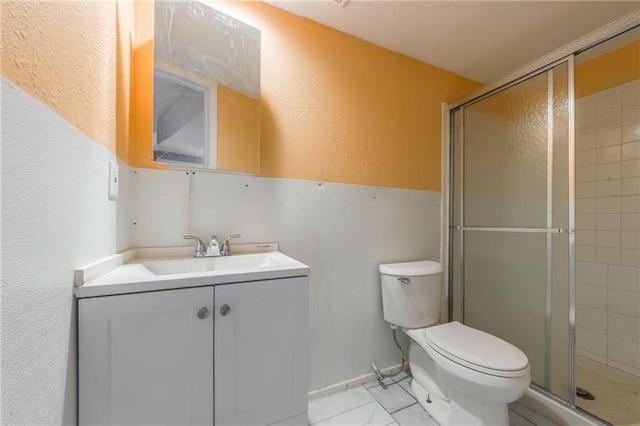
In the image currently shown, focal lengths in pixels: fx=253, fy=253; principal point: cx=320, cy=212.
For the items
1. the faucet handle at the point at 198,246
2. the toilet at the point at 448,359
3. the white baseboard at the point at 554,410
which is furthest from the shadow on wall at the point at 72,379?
the white baseboard at the point at 554,410

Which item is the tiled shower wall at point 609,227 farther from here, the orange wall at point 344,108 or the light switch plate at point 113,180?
the light switch plate at point 113,180

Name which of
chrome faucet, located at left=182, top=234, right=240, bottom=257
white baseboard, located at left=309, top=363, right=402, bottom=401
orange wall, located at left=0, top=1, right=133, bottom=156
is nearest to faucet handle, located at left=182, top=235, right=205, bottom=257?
chrome faucet, located at left=182, top=234, right=240, bottom=257

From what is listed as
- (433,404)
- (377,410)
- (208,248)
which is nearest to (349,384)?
(377,410)

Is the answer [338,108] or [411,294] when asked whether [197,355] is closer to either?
[411,294]

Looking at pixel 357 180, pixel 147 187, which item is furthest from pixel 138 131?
pixel 357 180

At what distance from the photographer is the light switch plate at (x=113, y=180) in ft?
2.72

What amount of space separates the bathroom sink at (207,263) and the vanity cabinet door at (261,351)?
0.15 metres

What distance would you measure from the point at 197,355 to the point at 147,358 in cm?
13

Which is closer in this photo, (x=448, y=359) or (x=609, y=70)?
(x=448, y=359)

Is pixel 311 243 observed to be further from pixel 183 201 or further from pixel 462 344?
pixel 462 344

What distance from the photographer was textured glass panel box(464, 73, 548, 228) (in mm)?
1420

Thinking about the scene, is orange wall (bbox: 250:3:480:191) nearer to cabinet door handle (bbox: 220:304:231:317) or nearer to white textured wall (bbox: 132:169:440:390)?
white textured wall (bbox: 132:169:440:390)

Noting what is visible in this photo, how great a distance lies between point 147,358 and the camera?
698 mm

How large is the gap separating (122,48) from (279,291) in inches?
42.5
